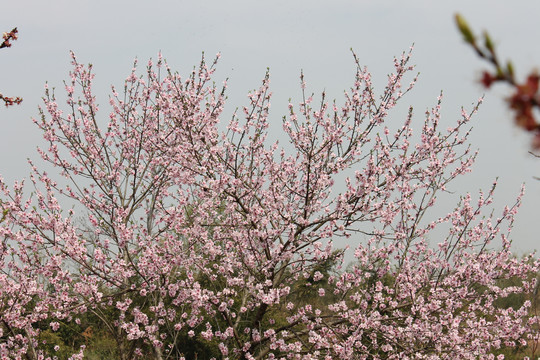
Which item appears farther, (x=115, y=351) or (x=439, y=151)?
(x=115, y=351)

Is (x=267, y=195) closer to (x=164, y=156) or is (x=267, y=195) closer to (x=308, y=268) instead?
(x=308, y=268)

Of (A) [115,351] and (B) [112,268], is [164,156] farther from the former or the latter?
(A) [115,351]

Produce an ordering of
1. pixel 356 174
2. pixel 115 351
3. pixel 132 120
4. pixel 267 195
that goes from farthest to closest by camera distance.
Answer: pixel 115 351 < pixel 132 120 < pixel 267 195 < pixel 356 174

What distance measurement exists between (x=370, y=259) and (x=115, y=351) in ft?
39.0

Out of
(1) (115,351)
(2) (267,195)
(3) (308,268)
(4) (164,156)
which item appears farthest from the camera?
(1) (115,351)

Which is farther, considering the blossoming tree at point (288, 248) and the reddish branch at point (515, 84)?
the blossoming tree at point (288, 248)

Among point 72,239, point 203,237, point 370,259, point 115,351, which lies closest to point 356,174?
point 370,259

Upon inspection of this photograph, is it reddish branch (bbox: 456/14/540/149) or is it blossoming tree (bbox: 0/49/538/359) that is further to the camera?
blossoming tree (bbox: 0/49/538/359)

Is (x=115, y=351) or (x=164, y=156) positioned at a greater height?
(x=164, y=156)

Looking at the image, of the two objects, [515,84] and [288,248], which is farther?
Answer: [288,248]

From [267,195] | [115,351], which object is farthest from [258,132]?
[115,351]

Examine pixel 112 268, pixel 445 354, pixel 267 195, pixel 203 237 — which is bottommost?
pixel 445 354

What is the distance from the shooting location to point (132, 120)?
9.99 m

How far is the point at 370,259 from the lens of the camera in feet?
25.1
